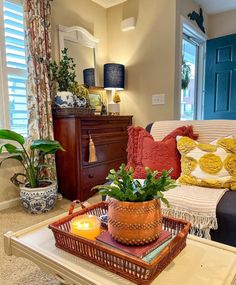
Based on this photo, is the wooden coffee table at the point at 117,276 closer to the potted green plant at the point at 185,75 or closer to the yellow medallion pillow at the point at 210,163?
the yellow medallion pillow at the point at 210,163

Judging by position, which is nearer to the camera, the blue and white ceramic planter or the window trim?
the blue and white ceramic planter

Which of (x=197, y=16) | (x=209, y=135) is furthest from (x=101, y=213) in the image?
(x=197, y=16)

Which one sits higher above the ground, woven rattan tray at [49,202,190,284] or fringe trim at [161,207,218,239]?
woven rattan tray at [49,202,190,284]

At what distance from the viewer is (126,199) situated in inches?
34.0

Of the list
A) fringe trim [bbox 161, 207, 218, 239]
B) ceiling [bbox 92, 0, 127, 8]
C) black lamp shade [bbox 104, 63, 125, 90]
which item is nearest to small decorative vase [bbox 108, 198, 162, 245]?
fringe trim [bbox 161, 207, 218, 239]

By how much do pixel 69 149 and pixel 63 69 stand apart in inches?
35.8

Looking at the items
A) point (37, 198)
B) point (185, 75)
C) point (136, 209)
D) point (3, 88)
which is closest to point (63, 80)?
point (3, 88)

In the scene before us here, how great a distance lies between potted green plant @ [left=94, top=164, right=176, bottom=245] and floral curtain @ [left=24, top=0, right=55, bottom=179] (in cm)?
185

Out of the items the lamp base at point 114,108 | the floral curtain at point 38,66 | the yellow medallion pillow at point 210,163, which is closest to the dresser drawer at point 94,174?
the floral curtain at point 38,66

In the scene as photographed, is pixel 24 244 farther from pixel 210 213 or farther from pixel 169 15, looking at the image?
pixel 169 15

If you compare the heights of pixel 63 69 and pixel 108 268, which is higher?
pixel 63 69

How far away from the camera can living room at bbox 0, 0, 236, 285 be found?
5.37ft

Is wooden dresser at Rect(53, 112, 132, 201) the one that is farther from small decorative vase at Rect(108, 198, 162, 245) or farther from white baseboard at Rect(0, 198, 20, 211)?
small decorative vase at Rect(108, 198, 162, 245)

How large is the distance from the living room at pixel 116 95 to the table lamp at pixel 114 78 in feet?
0.05
